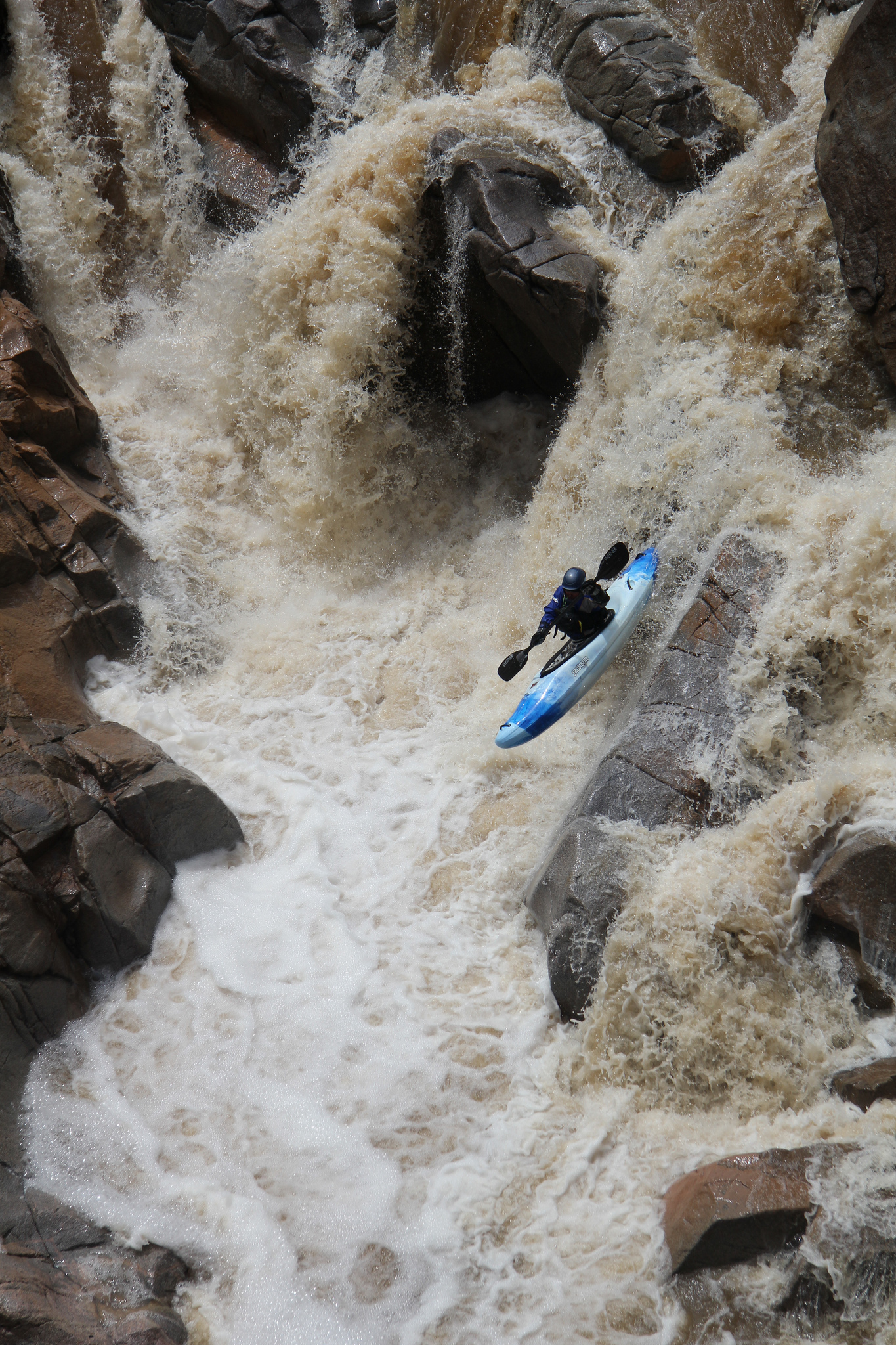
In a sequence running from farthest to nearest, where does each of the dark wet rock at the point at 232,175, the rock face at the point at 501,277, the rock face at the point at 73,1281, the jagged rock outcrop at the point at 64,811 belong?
the dark wet rock at the point at 232,175, the rock face at the point at 501,277, the jagged rock outcrop at the point at 64,811, the rock face at the point at 73,1281

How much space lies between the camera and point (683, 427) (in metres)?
5.46

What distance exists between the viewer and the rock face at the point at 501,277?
20.0 ft

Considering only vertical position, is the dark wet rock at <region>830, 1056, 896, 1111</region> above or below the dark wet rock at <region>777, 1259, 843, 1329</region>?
above

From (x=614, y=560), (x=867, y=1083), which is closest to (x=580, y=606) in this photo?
(x=614, y=560)

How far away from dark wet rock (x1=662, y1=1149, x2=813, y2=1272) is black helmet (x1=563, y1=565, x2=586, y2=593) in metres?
2.89

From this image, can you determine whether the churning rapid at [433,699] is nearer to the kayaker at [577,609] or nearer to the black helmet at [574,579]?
the kayaker at [577,609]

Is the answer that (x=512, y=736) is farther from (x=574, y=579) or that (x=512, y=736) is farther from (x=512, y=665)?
(x=574, y=579)

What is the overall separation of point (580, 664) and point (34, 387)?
432cm

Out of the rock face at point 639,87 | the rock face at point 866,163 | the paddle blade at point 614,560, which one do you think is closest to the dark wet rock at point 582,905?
the paddle blade at point 614,560

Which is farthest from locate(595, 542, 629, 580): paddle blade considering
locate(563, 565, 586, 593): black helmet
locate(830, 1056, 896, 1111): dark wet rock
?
locate(830, 1056, 896, 1111): dark wet rock

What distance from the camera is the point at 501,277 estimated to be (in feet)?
20.5

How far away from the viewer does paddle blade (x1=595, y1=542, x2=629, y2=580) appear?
5.27 m

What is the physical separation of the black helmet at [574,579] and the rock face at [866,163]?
2319 mm

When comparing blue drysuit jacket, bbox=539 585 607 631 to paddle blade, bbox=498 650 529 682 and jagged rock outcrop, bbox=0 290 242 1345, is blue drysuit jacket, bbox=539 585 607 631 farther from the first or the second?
jagged rock outcrop, bbox=0 290 242 1345
